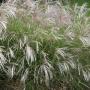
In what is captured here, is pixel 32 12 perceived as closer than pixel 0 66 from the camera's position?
No

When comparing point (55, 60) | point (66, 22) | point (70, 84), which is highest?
point (66, 22)

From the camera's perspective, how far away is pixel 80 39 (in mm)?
4402

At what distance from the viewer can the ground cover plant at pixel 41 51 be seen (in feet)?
13.4

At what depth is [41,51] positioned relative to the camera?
13.7 ft

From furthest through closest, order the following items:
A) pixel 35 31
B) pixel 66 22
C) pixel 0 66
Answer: pixel 66 22 → pixel 35 31 → pixel 0 66

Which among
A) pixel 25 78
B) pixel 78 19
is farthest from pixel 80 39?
pixel 25 78

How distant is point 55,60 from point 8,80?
23.1 inches

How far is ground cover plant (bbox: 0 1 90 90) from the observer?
13.4ft

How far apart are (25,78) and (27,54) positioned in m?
0.27

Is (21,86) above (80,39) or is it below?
below

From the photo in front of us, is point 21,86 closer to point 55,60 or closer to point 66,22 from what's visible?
point 55,60

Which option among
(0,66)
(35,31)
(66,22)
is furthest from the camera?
(66,22)

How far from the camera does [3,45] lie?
4203mm

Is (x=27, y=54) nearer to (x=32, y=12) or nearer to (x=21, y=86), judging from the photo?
(x=21, y=86)
